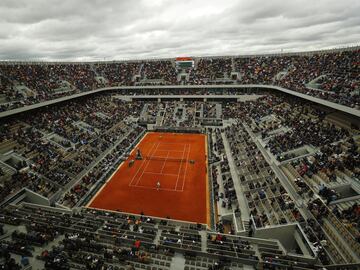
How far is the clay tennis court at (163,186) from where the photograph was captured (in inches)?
810

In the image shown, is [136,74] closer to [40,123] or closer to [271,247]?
[40,123]

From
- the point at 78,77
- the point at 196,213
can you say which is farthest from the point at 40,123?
the point at 196,213

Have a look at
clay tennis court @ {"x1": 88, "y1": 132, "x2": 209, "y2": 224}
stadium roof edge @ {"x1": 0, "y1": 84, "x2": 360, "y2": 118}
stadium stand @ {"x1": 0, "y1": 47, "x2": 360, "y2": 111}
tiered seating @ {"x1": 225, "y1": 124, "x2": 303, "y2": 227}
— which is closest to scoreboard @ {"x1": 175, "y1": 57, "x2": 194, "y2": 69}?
stadium stand @ {"x1": 0, "y1": 47, "x2": 360, "y2": 111}

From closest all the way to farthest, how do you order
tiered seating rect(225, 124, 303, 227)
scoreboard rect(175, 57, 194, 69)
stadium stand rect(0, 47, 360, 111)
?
tiered seating rect(225, 124, 303, 227) → stadium stand rect(0, 47, 360, 111) → scoreboard rect(175, 57, 194, 69)

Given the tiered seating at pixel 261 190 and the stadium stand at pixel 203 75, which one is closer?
the tiered seating at pixel 261 190

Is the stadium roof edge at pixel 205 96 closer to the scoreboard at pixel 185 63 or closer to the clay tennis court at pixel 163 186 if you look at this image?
the scoreboard at pixel 185 63

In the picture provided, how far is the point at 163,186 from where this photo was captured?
24.5m

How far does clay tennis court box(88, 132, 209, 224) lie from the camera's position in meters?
20.6

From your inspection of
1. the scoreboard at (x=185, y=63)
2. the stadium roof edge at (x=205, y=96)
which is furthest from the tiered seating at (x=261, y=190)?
the scoreboard at (x=185, y=63)

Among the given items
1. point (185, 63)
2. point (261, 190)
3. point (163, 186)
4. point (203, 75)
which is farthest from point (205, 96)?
point (261, 190)

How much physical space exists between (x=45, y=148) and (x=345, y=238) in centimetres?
3241

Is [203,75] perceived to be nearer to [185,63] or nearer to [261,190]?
[185,63]

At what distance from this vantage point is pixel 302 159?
22.0 m

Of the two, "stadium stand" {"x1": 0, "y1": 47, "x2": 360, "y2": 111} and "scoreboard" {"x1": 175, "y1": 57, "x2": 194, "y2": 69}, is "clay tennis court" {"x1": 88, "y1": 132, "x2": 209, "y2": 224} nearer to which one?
"stadium stand" {"x1": 0, "y1": 47, "x2": 360, "y2": 111}
